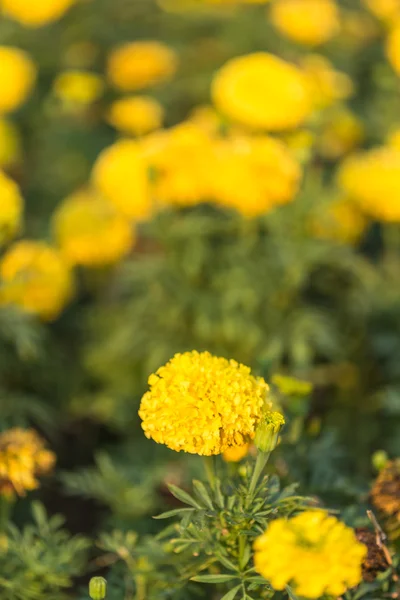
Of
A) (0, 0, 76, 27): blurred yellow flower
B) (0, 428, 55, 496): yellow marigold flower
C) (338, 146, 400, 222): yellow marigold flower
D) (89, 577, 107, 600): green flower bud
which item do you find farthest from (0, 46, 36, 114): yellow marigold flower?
(89, 577, 107, 600): green flower bud

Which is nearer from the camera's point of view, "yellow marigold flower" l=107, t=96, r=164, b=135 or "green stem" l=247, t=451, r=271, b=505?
"green stem" l=247, t=451, r=271, b=505

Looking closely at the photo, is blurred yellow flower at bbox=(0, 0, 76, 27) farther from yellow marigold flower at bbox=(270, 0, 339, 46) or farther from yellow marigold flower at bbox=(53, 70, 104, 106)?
yellow marigold flower at bbox=(270, 0, 339, 46)

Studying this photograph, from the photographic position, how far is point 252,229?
7.31 feet

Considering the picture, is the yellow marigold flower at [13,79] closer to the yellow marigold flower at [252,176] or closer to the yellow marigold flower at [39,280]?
the yellow marigold flower at [39,280]

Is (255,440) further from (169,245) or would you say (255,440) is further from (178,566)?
(169,245)

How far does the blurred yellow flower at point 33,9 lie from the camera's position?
10.4ft

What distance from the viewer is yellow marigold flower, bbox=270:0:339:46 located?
3.02 metres

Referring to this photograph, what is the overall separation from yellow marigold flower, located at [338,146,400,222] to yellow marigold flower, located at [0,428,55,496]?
124 cm

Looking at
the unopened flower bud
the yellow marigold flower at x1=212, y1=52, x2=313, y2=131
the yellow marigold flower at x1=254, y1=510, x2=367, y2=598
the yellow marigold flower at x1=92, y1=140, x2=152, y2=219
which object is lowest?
the yellow marigold flower at x1=254, y1=510, x2=367, y2=598

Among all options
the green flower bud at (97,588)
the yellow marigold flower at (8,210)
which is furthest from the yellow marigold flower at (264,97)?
the green flower bud at (97,588)

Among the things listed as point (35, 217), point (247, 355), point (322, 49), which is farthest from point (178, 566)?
point (322, 49)

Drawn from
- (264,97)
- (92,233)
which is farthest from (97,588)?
(264,97)

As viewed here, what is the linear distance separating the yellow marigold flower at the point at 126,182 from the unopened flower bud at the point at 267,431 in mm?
1390

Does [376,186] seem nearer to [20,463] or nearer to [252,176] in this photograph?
[252,176]
